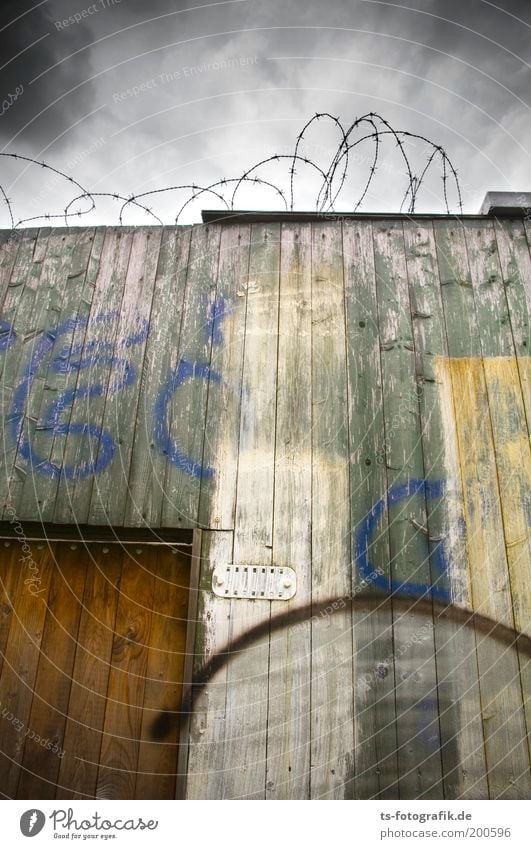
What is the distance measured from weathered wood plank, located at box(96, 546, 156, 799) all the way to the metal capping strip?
460mm

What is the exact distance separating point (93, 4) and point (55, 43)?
36 centimetres

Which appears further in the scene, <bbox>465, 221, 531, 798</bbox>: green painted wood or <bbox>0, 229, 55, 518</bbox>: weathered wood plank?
<bbox>0, 229, 55, 518</bbox>: weathered wood plank

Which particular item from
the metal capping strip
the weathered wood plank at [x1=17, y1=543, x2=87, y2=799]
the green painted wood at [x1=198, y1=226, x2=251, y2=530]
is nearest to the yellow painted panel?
the metal capping strip

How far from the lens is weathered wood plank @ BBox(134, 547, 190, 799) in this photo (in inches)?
99.9

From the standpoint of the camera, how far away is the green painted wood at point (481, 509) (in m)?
2.38

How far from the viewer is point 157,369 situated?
3.02 m

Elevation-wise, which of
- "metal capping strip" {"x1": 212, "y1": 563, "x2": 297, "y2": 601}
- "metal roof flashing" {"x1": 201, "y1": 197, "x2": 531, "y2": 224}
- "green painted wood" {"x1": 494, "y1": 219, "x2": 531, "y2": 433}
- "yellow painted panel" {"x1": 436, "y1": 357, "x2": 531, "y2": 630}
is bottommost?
"metal capping strip" {"x1": 212, "y1": 563, "x2": 297, "y2": 601}

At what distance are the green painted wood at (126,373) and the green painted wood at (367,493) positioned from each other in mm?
1234

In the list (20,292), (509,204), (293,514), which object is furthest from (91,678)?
(509,204)

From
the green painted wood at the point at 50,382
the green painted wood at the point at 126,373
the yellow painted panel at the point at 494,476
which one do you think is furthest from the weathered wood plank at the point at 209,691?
the yellow painted panel at the point at 494,476

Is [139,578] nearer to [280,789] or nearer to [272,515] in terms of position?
[272,515]

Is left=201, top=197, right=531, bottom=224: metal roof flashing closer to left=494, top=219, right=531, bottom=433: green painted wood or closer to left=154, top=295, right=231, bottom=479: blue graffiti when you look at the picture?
left=494, top=219, right=531, bottom=433: green painted wood

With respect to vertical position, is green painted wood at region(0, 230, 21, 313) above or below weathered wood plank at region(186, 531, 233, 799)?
above

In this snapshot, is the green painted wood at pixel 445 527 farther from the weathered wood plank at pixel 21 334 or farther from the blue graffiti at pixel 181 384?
the weathered wood plank at pixel 21 334
